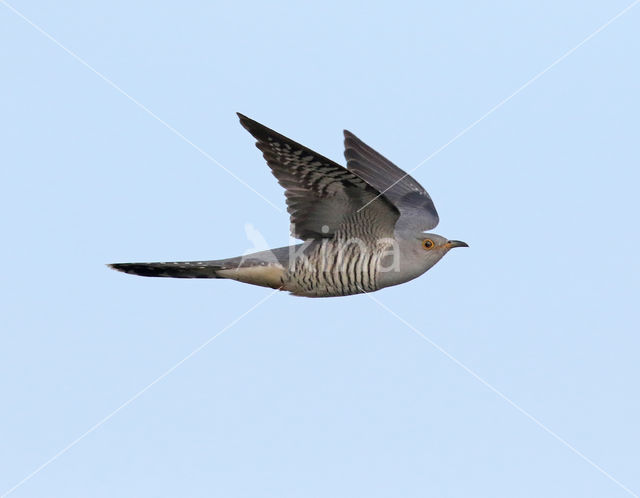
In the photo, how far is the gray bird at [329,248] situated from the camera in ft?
25.5

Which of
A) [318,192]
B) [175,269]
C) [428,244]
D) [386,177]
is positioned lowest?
[175,269]

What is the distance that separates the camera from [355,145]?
32.6 feet

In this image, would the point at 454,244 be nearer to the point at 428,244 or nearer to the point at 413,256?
the point at 428,244

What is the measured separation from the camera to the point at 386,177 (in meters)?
10.0

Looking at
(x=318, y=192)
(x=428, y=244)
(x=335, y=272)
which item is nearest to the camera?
(x=318, y=192)

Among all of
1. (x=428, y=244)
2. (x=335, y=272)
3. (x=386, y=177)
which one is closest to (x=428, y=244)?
(x=428, y=244)

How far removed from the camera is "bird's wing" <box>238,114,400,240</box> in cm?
745

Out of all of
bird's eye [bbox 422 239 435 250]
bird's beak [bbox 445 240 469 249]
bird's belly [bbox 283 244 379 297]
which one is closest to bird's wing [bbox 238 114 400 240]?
bird's belly [bbox 283 244 379 297]

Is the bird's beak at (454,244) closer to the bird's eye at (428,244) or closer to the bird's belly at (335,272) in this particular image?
the bird's eye at (428,244)

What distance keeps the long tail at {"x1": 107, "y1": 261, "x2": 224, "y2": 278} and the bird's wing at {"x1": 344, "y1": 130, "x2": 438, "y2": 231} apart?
2.07m

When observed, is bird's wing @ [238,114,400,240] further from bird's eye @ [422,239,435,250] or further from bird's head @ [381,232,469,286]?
bird's eye @ [422,239,435,250]

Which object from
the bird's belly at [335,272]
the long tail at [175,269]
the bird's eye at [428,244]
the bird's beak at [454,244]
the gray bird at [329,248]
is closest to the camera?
the gray bird at [329,248]

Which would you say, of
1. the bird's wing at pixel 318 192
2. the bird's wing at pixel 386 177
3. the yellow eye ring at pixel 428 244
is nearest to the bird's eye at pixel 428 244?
the yellow eye ring at pixel 428 244

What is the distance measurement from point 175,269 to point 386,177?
2.66 m
